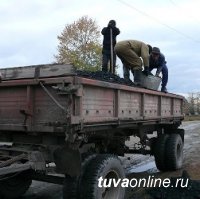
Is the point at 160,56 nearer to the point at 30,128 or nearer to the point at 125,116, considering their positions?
the point at 125,116

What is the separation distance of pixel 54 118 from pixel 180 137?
521 cm

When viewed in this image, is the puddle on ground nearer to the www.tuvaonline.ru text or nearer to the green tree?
the www.tuvaonline.ru text

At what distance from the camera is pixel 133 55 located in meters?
8.73

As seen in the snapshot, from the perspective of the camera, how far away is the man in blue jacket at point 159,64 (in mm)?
9422

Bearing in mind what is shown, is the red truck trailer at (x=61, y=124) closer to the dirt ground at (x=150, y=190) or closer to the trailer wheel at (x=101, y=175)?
the trailer wheel at (x=101, y=175)

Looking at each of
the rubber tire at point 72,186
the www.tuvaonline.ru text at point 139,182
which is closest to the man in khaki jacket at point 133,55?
the www.tuvaonline.ru text at point 139,182

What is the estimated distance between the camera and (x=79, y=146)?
567 cm

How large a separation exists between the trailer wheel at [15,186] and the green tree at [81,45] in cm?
2827

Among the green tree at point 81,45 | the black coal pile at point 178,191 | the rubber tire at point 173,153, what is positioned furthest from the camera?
the green tree at point 81,45

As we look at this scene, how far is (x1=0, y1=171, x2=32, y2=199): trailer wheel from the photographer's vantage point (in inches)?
270

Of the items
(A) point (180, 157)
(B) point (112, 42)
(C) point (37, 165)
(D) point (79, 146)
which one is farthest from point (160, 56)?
(C) point (37, 165)

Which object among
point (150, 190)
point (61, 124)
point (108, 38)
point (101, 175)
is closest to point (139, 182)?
point (150, 190)

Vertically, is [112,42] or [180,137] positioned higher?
[112,42]

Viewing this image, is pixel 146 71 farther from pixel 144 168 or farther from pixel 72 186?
pixel 72 186
